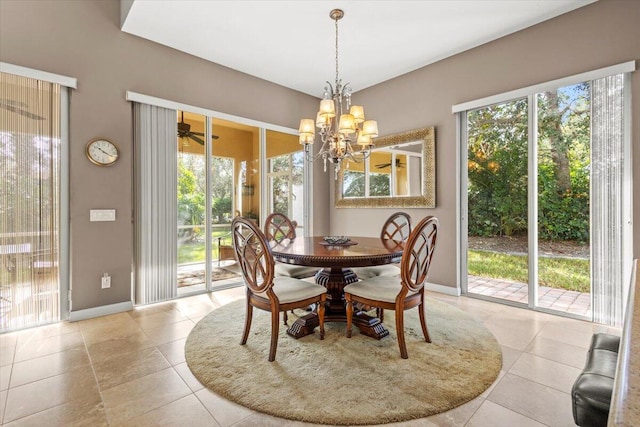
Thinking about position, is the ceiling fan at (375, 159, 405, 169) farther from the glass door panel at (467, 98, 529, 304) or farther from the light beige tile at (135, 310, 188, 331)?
the light beige tile at (135, 310, 188, 331)

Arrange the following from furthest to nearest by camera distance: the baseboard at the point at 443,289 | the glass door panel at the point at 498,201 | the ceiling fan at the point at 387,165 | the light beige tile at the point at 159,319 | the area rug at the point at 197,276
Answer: the ceiling fan at the point at 387,165
the area rug at the point at 197,276
the baseboard at the point at 443,289
the glass door panel at the point at 498,201
the light beige tile at the point at 159,319

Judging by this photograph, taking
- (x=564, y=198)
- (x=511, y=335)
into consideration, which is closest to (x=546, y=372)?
(x=511, y=335)

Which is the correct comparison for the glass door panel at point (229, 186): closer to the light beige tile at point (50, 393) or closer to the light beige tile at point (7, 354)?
the light beige tile at point (7, 354)

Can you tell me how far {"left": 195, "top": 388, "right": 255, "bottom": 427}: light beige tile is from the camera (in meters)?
1.58

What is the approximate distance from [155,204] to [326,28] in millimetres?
2681

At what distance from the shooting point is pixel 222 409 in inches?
65.6

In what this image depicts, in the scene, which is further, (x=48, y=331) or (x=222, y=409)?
(x=48, y=331)

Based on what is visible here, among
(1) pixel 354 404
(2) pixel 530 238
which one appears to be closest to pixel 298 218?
(2) pixel 530 238

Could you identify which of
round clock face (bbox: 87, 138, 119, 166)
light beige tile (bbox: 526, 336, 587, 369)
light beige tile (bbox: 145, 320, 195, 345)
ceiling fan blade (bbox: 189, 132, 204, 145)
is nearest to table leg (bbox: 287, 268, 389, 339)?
light beige tile (bbox: 145, 320, 195, 345)

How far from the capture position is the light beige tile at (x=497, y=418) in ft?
5.04

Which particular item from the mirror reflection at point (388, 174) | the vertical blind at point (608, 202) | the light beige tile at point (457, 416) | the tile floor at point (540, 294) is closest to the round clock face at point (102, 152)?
the mirror reflection at point (388, 174)

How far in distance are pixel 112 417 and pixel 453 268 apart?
11.5ft

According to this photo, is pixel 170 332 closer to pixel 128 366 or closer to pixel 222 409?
pixel 128 366

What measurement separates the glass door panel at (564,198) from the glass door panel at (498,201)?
6.2 inches
